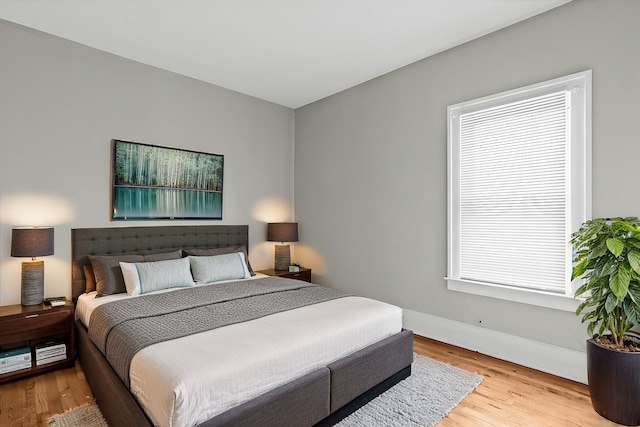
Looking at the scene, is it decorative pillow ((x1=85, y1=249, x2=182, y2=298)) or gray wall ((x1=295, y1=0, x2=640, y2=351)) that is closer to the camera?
gray wall ((x1=295, y1=0, x2=640, y2=351))

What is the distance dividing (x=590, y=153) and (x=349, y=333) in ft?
7.27

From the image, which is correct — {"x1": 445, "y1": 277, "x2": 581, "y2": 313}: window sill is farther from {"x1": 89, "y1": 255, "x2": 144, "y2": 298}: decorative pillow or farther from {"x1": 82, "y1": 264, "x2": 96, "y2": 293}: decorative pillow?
{"x1": 82, "y1": 264, "x2": 96, "y2": 293}: decorative pillow

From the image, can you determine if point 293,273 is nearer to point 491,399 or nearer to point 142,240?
point 142,240

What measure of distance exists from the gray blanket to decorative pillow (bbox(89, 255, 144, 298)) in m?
0.39

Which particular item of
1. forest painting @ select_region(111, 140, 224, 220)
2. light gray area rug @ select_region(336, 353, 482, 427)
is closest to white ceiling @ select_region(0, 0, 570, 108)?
forest painting @ select_region(111, 140, 224, 220)

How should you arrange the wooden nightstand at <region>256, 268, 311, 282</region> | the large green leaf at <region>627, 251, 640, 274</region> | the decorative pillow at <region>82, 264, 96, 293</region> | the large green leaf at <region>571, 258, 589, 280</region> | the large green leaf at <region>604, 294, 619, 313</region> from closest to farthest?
the large green leaf at <region>627, 251, 640, 274</region> → the large green leaf at <region>604, 294, 619, 313</region> → the large green leaf at <region>571, 258, 589, 280</region> → the decorative pillow at <region>82, 264, 96, 293</region> → the wooden nightstand at <region>256, 268, 311, 282</region>

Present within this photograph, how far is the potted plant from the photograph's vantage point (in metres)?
2.04

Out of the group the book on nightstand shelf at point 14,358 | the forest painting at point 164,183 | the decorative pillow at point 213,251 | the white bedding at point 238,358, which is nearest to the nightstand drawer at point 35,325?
the book on nightstand shelf at point 14,358

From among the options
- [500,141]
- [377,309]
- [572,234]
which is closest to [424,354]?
[377,309]

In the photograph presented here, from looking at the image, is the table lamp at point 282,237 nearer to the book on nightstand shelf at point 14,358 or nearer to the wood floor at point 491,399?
the wood floor at point 491,399

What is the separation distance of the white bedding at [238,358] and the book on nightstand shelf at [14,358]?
1650 millimetres

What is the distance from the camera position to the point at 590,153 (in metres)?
2.56

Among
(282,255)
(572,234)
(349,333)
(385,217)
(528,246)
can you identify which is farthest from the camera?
(282,255)

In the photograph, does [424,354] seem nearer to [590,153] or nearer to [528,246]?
[528,246]
